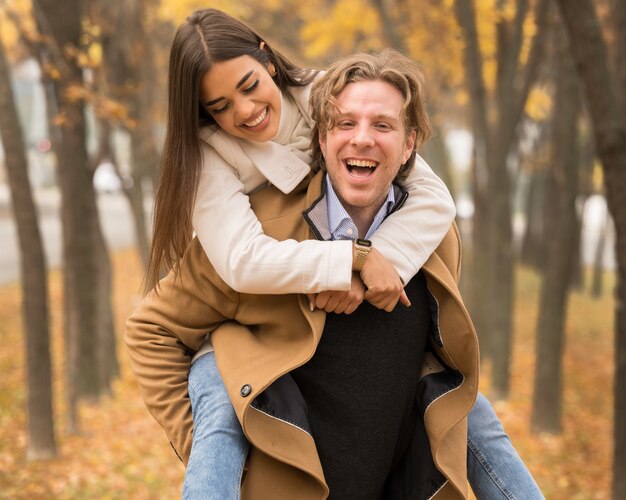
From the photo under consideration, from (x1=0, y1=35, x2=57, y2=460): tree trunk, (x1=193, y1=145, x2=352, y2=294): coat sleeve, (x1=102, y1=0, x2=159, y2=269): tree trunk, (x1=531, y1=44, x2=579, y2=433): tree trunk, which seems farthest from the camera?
(x1=102, y1=0, x2=159, y2=269): tree trunk

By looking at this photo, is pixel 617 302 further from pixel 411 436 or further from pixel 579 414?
pixel 579 414

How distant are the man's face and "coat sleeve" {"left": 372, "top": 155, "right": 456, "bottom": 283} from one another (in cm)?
12

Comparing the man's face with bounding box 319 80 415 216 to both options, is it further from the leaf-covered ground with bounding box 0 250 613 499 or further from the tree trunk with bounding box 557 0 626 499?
the leaf-covered ground with bounding box 0 250 613 499

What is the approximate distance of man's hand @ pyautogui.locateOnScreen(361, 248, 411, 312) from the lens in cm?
262

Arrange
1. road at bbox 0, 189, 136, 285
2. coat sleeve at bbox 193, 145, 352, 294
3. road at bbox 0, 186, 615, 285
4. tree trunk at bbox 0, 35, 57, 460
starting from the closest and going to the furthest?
coat sleeve at bbox 193, 145, 352, 294, tree trunk at bbox 0, 35, 57, 460, road at bbox 0, 189, 136, 285, road at bbox 0, 186, 615, 285

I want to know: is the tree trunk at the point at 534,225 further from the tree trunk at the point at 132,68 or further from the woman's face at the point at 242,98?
the woman's face at the point at 242,98

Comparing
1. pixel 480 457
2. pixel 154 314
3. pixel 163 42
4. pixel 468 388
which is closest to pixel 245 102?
pixel 154 314

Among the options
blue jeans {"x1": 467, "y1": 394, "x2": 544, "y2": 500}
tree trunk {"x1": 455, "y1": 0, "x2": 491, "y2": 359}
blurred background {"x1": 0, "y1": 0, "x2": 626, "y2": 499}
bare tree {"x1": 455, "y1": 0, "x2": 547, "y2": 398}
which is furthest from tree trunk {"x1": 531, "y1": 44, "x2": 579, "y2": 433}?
blue jeans {"x1": 467, "y1": 394, "x2": 544, "y2": 500}

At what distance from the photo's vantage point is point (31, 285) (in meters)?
7.59

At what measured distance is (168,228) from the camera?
281cm

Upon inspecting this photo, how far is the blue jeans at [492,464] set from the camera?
9.32ft

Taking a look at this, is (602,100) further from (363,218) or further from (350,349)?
(350,349)

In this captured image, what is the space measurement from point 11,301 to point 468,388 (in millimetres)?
13781

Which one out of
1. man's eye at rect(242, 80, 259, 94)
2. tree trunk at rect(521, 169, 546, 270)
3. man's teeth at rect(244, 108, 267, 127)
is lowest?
tree trunk at rect(521, 169, 546, 270)
